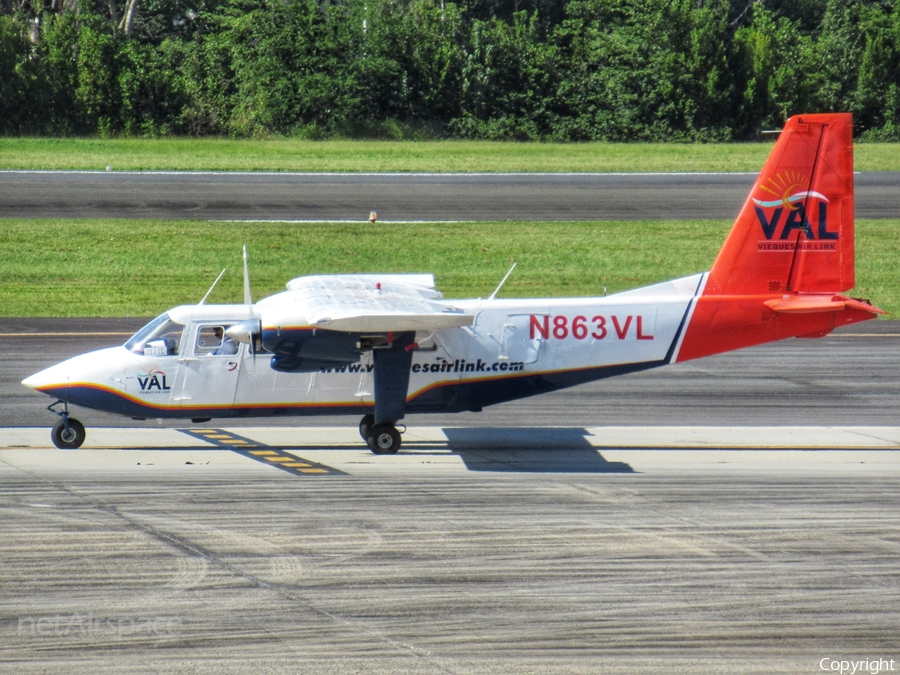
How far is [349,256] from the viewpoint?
35.2 meters

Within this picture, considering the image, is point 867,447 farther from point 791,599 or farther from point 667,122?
point 667,122

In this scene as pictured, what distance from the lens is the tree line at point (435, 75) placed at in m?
56.0

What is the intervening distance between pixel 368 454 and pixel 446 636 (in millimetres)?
6815

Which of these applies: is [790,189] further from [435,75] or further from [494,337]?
[435,75]

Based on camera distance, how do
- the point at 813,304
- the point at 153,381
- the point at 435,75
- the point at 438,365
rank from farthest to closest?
the point at 435,75
the point at 813,304
the point at 438,365
the point at 153,381

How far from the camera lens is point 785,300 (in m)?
17.2

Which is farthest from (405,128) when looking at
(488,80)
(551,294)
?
(551,294)

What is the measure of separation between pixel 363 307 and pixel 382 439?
2.26 meters

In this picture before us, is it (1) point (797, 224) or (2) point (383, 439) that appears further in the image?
(1) point (797, 224)

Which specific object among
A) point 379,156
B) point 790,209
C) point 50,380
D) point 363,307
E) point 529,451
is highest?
point 790,209

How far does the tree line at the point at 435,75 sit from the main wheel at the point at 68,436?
40.4 meters

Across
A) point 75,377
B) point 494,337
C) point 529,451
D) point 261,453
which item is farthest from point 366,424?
point 75,377

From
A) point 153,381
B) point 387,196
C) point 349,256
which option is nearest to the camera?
point 153,381

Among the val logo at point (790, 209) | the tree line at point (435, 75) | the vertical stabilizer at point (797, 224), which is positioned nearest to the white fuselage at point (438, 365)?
the vertical stabilizer at point (797, 224)
